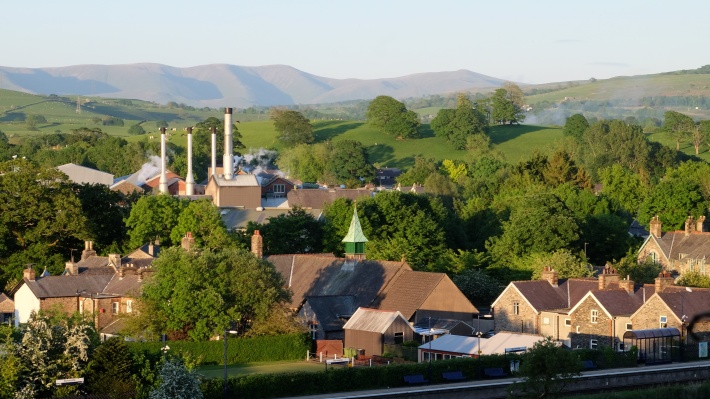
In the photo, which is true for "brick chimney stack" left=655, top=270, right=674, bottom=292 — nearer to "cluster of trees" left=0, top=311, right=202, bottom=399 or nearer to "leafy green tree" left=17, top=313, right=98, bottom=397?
"cluster of trees" left=0, top=311, right=202, bottom=399

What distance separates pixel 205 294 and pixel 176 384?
1596cm

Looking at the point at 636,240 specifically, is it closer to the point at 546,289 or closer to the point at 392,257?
the point at 392,257

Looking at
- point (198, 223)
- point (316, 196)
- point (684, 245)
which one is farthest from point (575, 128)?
point (198, 223)

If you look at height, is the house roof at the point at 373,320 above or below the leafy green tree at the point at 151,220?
below

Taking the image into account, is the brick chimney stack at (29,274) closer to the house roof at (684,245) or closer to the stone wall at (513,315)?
the stone wall at (513,315)

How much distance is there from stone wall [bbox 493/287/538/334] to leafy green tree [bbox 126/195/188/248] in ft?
102

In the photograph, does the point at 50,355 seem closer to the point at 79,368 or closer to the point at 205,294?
the point at 79,368

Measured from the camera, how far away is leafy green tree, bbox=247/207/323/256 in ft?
280

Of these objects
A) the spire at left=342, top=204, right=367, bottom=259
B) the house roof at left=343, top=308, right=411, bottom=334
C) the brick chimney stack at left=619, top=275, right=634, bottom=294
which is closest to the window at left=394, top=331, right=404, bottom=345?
the house roof at left=343, top=308, right=411, bottom=334

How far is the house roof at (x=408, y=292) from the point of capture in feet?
214

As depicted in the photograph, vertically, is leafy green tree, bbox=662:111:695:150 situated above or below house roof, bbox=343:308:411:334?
above

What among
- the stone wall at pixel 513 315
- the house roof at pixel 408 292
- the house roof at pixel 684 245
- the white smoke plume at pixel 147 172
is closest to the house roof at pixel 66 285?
the house roof at pixel 408 292

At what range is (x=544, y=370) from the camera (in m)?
48.5

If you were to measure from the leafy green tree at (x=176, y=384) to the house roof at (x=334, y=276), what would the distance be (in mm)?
21336
